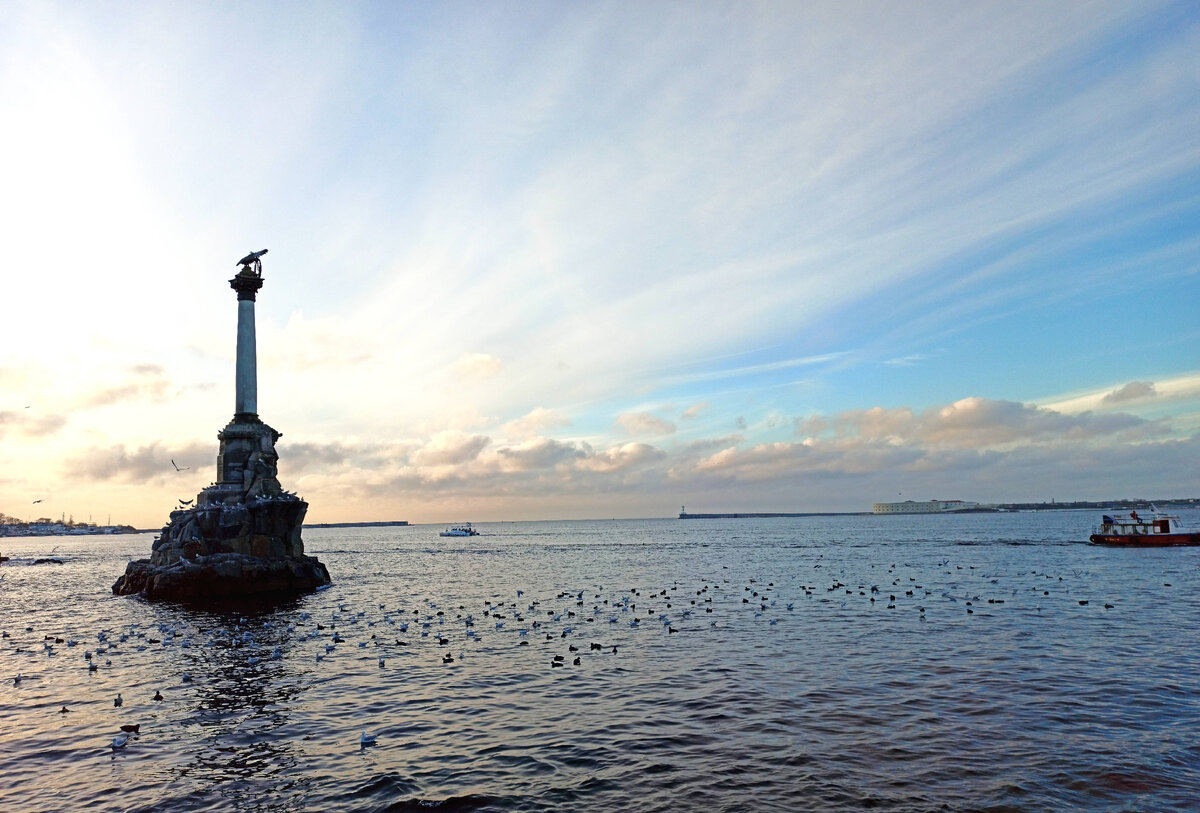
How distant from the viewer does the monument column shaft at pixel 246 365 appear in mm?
65375

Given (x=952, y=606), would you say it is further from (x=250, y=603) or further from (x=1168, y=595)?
(x=250, y=603)

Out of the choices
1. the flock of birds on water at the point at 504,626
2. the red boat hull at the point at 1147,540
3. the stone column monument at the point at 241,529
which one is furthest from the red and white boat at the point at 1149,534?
the stone column monument at the point at 241,529

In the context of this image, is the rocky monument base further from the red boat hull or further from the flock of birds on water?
the red boat hull

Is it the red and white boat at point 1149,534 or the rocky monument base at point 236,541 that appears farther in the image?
the red and white boat at point 1149,534

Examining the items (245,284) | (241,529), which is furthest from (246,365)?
(241,529)

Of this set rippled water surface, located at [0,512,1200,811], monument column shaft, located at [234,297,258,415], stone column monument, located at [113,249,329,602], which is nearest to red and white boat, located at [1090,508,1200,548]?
rippled water surface, located at [0,512,1200,811]

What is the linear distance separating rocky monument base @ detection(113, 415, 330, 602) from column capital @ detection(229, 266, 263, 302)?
38.7 ft

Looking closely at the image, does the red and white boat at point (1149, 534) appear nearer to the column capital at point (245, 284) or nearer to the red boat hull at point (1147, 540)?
the red boat hull at point (1147, 540)

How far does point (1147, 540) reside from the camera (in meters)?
87.8

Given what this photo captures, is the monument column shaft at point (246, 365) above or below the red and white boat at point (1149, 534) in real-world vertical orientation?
above

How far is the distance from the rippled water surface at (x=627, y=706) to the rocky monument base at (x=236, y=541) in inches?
325

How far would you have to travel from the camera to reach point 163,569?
184ft

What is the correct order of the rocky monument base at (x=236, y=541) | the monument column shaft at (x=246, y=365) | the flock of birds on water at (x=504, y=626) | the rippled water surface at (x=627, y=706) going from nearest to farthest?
1. the rippled water surface at (x=627, y=706)
2. the flock of birds on water at (x=504, y=626)
3. the rocky monument base at (x=236, y=541)
4. the monument column shaft at (x=246, y=365)

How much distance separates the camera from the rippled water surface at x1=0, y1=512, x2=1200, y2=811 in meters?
15.8
